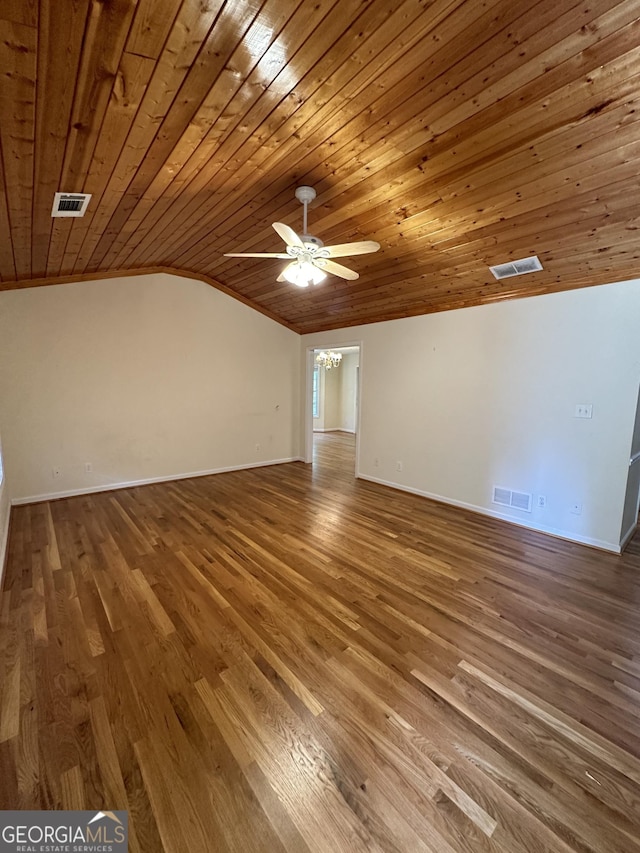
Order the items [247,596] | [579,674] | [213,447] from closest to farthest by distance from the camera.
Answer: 1. [579,674]
2. [247,596]
3. [213,447]

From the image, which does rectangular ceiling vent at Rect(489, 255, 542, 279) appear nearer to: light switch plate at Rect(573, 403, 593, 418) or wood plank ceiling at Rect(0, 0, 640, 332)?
wood plank ceiling at Rect(0, 0, 640, 332)

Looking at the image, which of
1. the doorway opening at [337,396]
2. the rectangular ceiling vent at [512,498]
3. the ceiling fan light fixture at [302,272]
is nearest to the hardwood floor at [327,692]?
the rectangular ceiling vent at [512,498]

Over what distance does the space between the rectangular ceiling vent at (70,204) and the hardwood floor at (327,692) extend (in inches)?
111

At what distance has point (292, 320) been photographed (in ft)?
20.4

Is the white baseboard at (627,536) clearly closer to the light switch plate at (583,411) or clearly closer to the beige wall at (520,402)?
the beige wall at (520,402)

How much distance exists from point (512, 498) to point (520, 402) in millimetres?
1076

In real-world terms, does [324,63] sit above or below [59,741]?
above

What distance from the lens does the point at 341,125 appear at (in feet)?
6.75

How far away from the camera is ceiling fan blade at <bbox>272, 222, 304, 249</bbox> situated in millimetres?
2165

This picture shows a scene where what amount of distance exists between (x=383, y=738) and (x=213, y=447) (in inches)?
193

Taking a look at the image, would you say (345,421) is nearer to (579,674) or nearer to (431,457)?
(431,457)

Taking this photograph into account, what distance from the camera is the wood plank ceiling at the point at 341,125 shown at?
141 centimetres

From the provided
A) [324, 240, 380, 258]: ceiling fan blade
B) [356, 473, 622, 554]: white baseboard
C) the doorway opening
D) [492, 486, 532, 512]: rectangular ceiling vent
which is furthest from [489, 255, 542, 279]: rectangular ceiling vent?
the doorway opening

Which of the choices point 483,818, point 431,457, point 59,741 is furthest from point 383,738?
point 431,457
